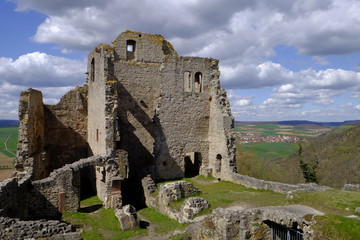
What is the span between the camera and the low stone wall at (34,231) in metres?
9.91

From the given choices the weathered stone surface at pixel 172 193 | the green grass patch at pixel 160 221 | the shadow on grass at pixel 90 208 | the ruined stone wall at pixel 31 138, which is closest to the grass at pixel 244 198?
the weathered stone surface at pixel 172 193

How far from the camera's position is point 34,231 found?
10.0 metres

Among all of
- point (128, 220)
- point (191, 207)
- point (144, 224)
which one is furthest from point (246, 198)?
point (128, 220)

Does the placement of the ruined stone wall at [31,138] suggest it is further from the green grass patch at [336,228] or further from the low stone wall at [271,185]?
the green grass patch at [336,228]

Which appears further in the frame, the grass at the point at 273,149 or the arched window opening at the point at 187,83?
the grass at the point at 273,149

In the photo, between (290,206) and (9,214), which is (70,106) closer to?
(9,214)

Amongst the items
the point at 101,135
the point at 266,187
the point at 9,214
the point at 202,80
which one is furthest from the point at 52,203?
the point at 202,80

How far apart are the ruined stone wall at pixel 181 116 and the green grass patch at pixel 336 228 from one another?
44.8 ft

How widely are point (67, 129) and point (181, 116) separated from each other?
832 cm

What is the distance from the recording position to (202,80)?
22.2m

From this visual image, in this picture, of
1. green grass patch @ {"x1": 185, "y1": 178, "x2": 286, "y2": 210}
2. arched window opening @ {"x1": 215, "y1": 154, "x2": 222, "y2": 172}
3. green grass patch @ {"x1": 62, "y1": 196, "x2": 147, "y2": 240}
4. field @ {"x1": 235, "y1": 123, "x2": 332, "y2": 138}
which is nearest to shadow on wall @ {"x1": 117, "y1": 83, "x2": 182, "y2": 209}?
arched window opening @ {"x1": 215, "y1": 154, "x2": 222, "y2": 172}

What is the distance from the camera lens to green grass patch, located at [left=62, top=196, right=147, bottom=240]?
12.9 meters

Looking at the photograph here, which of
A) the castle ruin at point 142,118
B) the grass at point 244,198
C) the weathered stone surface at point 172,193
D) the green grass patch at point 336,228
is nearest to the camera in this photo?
the green grass patch at point 336,228

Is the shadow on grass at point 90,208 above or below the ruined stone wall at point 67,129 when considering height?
below
